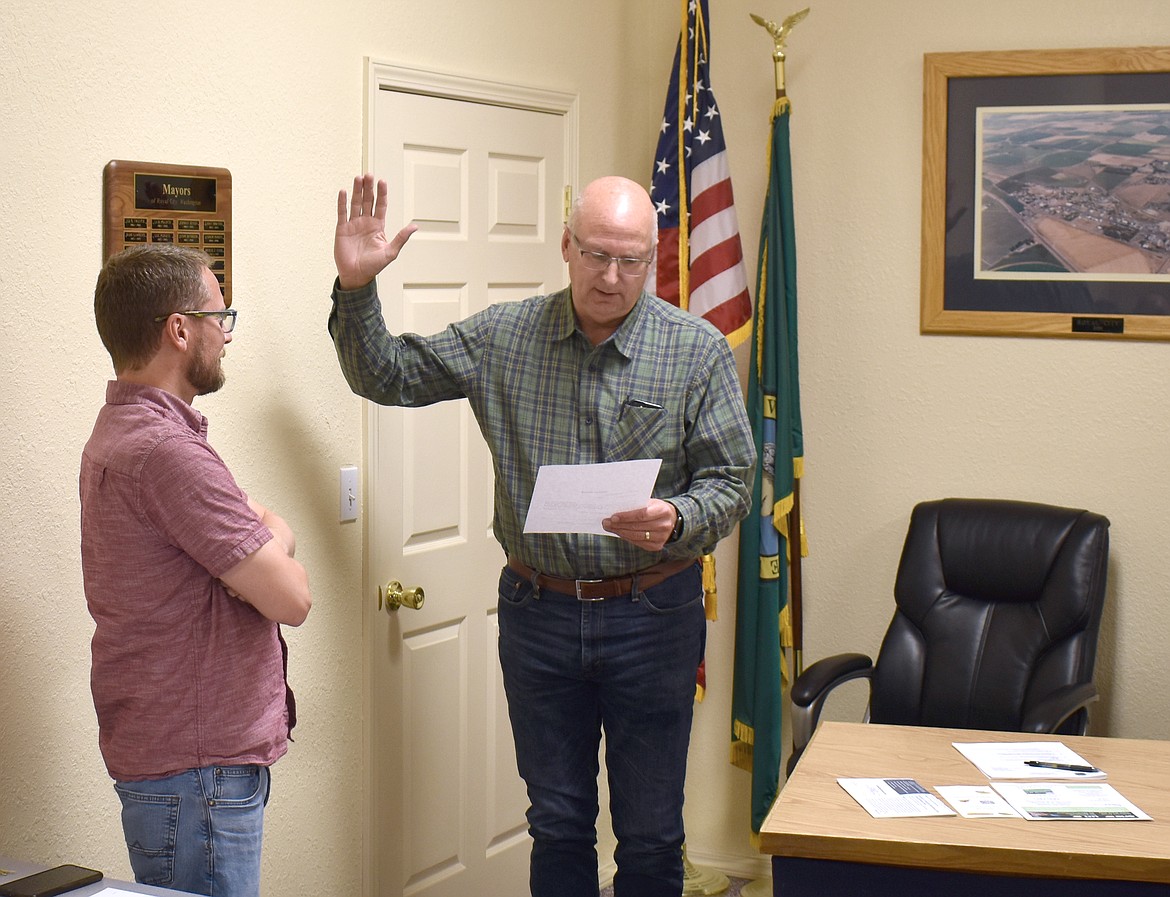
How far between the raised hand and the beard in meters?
0.48

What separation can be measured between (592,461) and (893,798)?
84 cm

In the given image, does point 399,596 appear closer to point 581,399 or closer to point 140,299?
A: point 581,399

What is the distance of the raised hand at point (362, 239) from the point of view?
2.30 m

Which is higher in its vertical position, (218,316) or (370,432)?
(218,316)

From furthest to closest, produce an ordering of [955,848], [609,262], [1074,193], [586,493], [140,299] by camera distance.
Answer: [1074,193] < [609,262] < [586,493] < [955,848] < [140,299]

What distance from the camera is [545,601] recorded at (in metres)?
2.48

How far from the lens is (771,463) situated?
135 inches

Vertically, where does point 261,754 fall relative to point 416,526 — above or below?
below

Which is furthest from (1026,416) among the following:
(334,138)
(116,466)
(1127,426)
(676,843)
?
(116,466)


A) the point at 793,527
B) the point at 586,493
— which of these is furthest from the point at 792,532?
the point at 586,493

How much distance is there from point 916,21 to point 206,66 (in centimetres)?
197

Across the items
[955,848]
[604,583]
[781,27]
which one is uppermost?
[781,27]

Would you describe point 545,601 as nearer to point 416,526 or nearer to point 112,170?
point 416,526

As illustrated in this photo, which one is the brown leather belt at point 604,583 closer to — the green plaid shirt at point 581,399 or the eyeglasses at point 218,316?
the green plaid shirt at point 581,399
